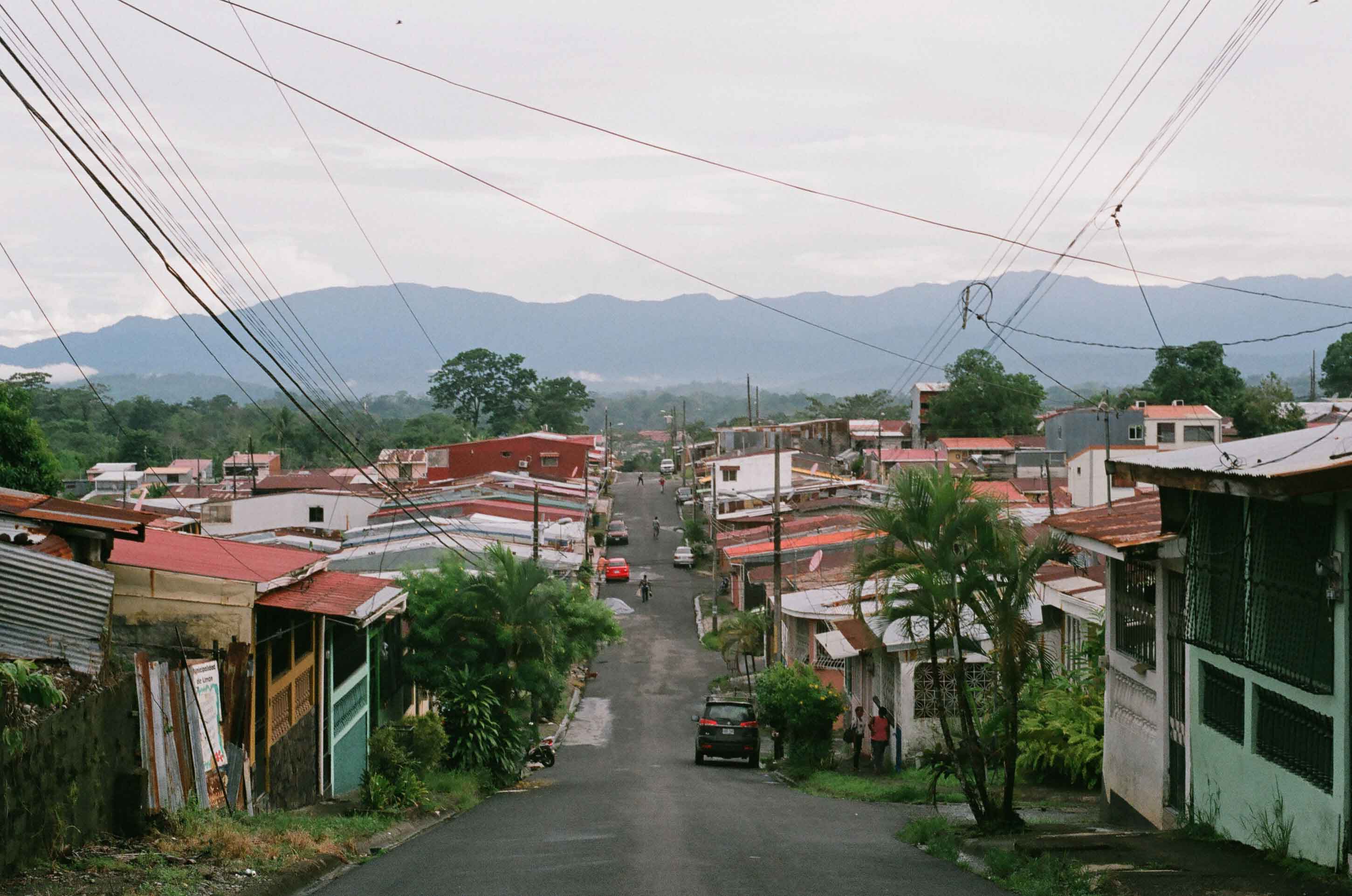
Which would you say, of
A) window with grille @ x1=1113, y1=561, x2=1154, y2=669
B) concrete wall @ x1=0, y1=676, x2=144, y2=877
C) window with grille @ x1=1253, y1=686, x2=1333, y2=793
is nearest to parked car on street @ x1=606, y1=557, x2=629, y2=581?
window with grille @ x1=1113, y1=561, x2=1154, y2=669

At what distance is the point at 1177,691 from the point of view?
44.8 feet

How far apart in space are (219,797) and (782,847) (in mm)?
6378

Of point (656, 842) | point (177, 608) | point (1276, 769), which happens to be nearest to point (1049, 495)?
point (656, 842)

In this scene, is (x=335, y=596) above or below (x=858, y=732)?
above

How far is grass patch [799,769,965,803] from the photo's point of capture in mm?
20859

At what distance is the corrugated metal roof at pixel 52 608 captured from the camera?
11.1 metres

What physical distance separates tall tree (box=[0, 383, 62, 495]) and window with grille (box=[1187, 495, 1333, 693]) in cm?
3725

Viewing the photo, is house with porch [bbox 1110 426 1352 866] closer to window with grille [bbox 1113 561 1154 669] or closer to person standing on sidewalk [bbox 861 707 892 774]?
window with grille [bbox 1113 561 1154 669]

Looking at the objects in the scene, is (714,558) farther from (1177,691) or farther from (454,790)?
(1177,691)

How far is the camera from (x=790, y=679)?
28.0m

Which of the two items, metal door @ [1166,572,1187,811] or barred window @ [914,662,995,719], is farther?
barred window @ [914,662,995,719]

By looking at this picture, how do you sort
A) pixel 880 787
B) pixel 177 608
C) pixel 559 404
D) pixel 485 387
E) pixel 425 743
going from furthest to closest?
pixel 485 387 → pixel 559 404 → pixel 880 787 → pixel 425 743 → pixel 177 608

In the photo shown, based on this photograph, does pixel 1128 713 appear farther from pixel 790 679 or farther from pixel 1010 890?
pixel 790 679

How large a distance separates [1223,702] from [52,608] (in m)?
11.0
